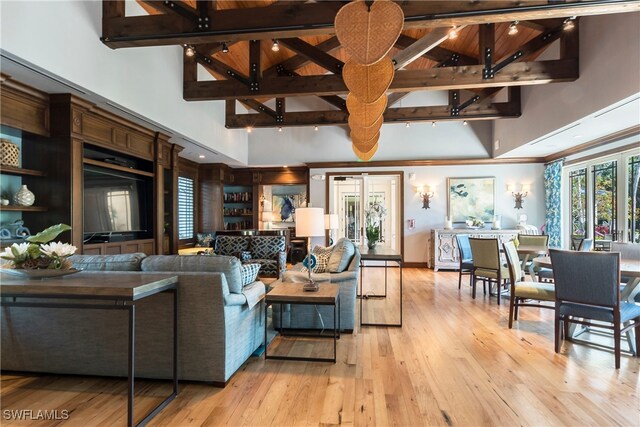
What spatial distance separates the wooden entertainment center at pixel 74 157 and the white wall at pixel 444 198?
15.0 ft

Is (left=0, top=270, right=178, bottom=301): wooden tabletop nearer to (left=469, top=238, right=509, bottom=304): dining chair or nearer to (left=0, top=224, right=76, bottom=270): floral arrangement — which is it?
(left=0, top=224, right=76, bottom=270): floral arrangement

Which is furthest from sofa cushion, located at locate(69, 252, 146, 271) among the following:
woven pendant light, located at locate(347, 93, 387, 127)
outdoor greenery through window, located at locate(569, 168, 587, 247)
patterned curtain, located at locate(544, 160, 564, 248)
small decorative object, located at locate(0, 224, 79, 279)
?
patterned curtain, located at locate(544, 160, 564, 248)

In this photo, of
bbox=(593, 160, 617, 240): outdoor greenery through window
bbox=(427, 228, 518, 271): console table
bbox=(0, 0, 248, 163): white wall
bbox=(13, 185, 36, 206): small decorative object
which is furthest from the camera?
bbox=(427, 228, 518, 271): console table

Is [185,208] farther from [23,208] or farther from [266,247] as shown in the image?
[23,208]

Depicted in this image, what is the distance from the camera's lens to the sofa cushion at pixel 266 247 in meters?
6.02

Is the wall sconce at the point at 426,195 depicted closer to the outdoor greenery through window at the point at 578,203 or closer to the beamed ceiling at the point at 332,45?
the beamed ceiling at the point at 332,45

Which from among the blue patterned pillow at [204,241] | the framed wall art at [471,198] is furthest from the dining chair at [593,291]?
the blue patterned pillow at [204,241]

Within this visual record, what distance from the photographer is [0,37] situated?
2633mm

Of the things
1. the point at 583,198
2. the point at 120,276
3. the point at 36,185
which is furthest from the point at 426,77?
the point at 36,185

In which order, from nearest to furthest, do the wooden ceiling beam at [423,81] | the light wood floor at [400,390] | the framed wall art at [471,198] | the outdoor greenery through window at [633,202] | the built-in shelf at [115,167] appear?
the light wood floor at [400,390]
the built-in shelf at [115,167]
the wooden ceiling beam at [423,81]
the outdoor greenery through window at [633,202]
the framed wall art at [471,198]

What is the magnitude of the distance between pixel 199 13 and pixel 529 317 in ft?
17.1

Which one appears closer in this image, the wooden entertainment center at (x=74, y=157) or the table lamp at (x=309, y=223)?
the table lamp at (x=309, y=223)

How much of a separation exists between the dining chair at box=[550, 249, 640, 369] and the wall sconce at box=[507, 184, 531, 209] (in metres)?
5.06
